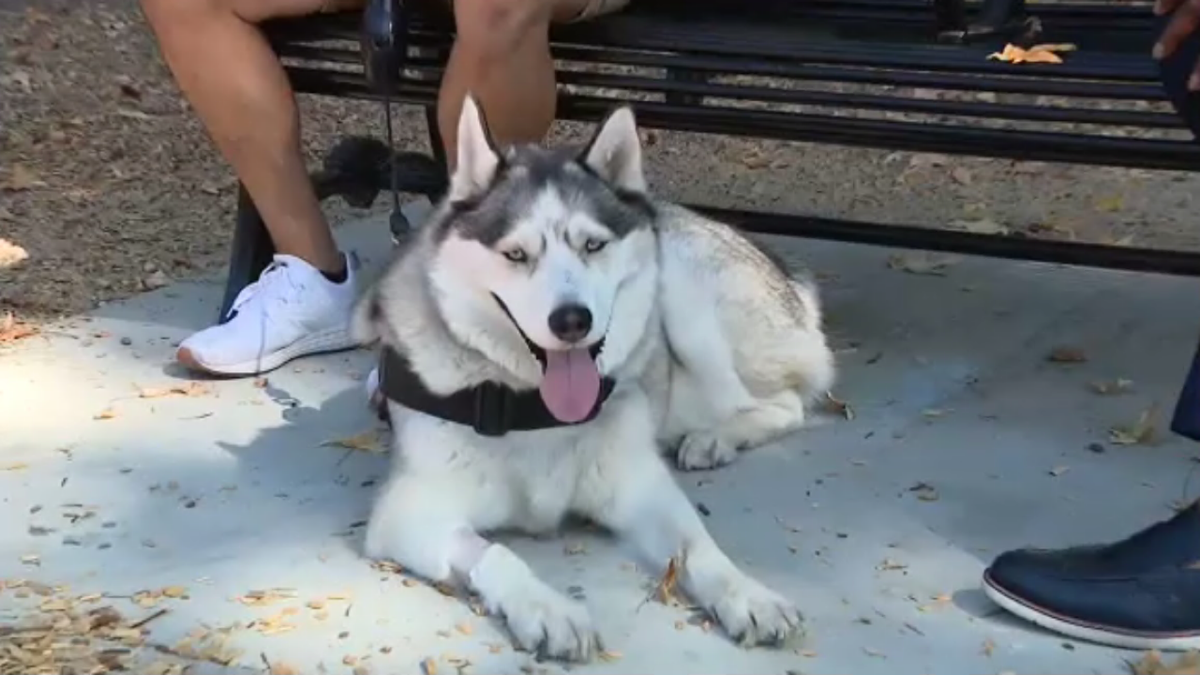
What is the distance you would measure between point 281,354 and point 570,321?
52.5 inches

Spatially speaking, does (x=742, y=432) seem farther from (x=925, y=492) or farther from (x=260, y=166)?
(x=260, y=166)

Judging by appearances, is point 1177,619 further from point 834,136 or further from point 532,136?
point 532,136

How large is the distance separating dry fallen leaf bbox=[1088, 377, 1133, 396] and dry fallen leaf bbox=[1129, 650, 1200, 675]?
121 centimetres

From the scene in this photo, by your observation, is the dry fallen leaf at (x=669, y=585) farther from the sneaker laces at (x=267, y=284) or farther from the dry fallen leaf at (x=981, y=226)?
the dry fallen leaf at (x=981, y=226)

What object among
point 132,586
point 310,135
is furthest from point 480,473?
point 310,135

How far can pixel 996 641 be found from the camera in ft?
7.75

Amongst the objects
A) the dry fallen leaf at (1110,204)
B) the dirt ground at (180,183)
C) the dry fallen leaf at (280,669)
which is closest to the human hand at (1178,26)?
the dry fallen leaf at (280,669)

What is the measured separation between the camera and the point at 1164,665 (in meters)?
2.28

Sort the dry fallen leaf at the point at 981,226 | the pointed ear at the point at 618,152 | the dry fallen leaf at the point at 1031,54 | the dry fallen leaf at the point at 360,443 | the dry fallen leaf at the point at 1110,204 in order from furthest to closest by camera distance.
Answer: the dry fallen leaf at the point at 1110,204
the dry fallen leaf at the point at 981,226
the dry fallen leaf at the point at 360,443
the dry fallen leaf at the point at 1031,54
the pointed ear at the point at 618,152

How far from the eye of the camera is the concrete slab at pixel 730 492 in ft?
7.81

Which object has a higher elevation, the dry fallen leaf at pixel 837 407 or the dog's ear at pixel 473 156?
the dog's ear at pixel 473 156

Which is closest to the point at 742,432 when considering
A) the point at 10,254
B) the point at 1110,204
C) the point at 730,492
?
the point at 730,492

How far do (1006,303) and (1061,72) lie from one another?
1154 millimetres

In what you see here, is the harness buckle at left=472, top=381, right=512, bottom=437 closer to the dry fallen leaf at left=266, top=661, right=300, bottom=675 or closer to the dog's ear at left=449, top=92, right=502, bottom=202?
the dog's ear at left=449, top=92, right=502, bottom=202
